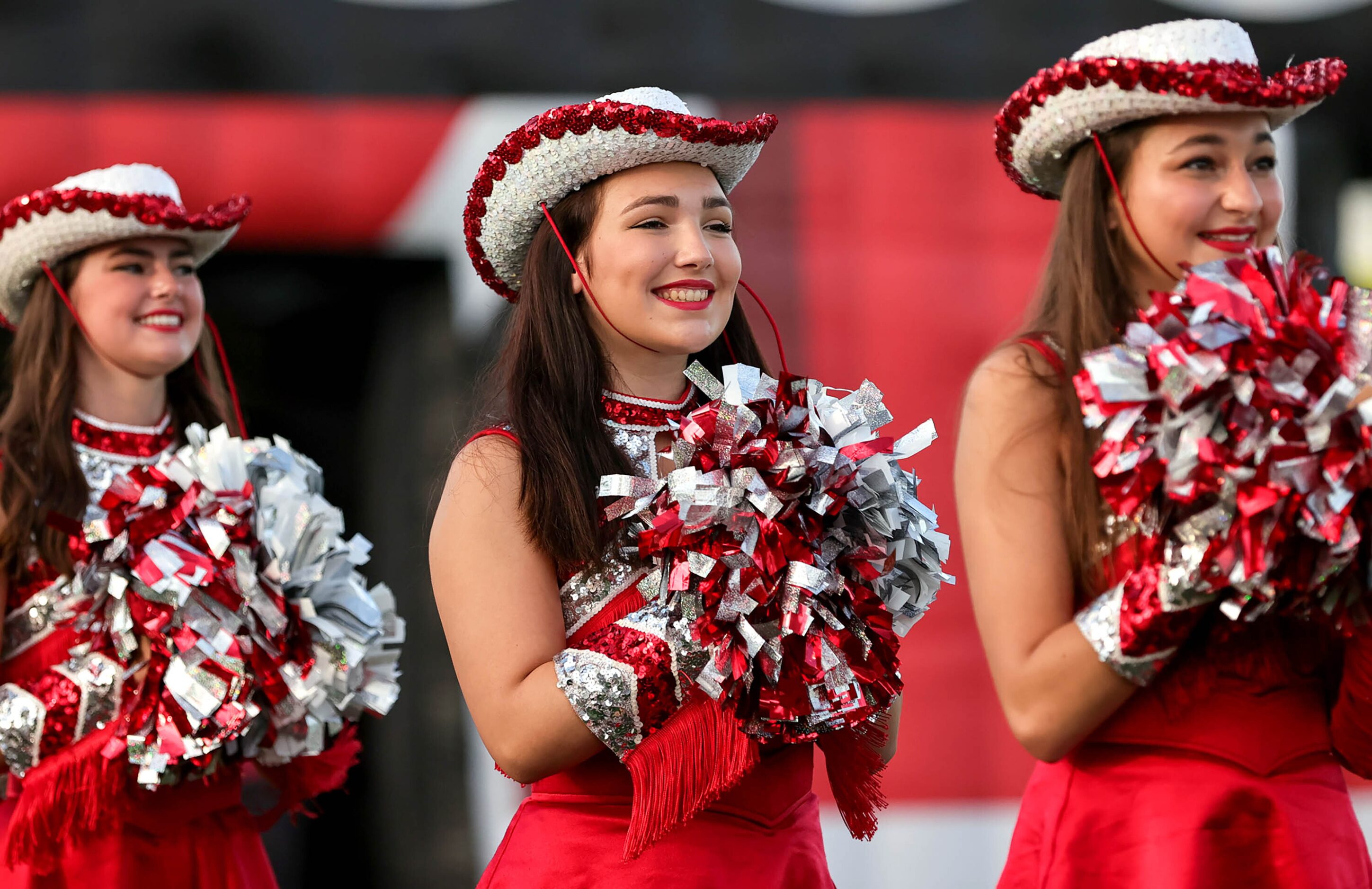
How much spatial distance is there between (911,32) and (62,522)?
2.87m

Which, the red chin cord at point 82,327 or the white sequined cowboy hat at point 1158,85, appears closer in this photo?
the white sequined cowboy hat at point 1158,85

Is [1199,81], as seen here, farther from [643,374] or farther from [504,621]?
[504,621]

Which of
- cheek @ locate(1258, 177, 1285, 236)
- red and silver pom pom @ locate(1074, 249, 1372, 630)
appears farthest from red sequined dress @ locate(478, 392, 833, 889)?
cheek @ locate(1258, 177, 1285, 236)

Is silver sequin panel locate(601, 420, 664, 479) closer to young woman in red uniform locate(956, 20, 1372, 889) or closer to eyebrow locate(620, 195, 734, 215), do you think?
eyebrow locate(620, 195, 734, 215)

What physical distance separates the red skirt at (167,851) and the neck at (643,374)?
4.32 feet

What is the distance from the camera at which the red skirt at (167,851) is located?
2994mm

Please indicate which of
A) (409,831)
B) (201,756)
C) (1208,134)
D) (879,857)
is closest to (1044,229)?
(879,857)

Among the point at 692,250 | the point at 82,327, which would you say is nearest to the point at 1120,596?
the point at 692,250

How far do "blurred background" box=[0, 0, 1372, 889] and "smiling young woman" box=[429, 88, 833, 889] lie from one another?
1.93m

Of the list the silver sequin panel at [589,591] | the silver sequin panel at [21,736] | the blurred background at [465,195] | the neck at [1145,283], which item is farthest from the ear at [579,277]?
the blurred background at [465,195]

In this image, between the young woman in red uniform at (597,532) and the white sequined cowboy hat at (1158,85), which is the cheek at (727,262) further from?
the white sequined cowboy hat at (1158,85)

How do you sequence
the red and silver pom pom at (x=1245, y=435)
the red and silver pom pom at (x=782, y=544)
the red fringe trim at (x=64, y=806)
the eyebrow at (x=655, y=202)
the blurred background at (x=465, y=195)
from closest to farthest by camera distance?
the red and silver pom pom at (x=1245, y=435) → the red and silver pom pom at (x=782, y=544) → the eyebrow at (x=655, y=202) → the red fringe trim at (x=64, y=806) → the blurred background at (x=465, y=195)

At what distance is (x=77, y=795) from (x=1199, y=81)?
2.46 meters

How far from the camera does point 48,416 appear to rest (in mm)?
3301
